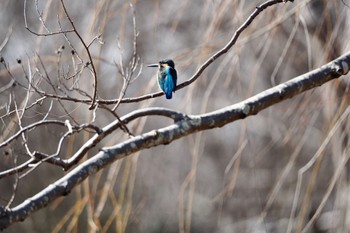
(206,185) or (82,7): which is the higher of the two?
(82,7)

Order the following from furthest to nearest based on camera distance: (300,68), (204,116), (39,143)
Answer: (39,143) → (300,68) → (204,116)

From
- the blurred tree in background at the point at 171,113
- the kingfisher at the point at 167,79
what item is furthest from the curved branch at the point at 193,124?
the kingfisher at the point at 167,79

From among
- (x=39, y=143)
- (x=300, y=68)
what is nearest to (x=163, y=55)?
(x=300, y=68)

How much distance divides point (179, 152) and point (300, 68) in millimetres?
3359

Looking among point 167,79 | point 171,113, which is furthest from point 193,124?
point 167,79

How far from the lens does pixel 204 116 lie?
2.29 metres

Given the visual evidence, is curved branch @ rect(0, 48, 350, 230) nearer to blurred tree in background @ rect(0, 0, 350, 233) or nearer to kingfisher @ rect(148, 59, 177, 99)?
blurred tree in background @ rect(0, 0, 350, 233)

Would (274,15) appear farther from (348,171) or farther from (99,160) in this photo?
(348,171)

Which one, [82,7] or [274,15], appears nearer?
[274,15]

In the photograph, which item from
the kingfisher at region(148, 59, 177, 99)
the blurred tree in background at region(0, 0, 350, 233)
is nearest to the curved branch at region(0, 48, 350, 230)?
the blurred tree in background at region(0, 0, 350, 233)

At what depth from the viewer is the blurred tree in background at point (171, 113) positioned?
2193mm

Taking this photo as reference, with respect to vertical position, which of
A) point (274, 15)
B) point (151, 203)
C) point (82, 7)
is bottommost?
point (151, 203)

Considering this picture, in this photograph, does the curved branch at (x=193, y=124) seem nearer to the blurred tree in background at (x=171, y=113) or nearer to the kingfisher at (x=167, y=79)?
the blurred tree in background at (x=171, y=113)

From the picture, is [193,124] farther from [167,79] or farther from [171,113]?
[167,79]
